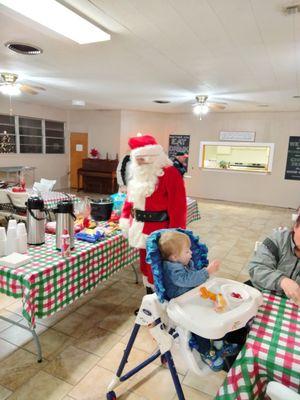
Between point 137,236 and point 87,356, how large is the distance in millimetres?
899

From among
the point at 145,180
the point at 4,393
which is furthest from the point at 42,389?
the point at 145,180

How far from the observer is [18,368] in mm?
1794

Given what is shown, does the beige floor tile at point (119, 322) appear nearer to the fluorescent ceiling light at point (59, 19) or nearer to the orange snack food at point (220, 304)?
the orange snack food at point (220, 304)

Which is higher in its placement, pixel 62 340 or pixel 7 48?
pixel 7 48

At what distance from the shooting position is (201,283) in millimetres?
1398

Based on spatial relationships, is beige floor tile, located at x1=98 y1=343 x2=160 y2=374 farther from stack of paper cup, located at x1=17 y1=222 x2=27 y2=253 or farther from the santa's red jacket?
stack of paper cup, located at x1=17 y1=222 x2=27 y2=253

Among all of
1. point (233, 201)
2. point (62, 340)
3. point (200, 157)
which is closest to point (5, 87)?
point (62, 340)

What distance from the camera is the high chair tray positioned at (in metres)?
1.12

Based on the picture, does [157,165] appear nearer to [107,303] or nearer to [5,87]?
[107,303]

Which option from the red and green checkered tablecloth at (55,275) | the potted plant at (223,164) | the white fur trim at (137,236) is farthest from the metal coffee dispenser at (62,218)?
the potted plant at (223,164)

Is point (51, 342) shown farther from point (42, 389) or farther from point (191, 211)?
point (191, 211)

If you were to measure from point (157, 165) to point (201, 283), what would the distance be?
3.39 ft

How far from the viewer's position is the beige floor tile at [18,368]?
5.57ft

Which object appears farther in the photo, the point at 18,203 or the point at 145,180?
the point at 18,203
